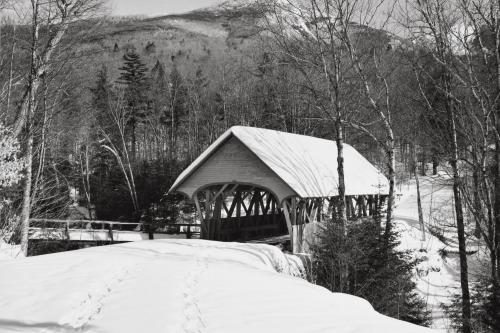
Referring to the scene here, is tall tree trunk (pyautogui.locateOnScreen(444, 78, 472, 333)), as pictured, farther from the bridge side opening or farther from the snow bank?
the snow bank

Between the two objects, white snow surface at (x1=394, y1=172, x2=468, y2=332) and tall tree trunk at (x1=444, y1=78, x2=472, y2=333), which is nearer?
tall tree trunk at (x1=444, y1=78, x2=472, y2=333)

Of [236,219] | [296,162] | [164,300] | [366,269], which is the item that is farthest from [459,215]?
[236,219]

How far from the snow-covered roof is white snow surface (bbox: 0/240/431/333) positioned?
6590mm

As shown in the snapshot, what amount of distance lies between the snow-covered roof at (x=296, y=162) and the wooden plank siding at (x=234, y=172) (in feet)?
0.79

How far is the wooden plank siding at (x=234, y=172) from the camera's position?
578 inches

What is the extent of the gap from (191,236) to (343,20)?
11.5 metres

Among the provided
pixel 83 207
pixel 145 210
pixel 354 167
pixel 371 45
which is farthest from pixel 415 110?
pixel 83 207

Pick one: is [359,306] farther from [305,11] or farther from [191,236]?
[191,236]

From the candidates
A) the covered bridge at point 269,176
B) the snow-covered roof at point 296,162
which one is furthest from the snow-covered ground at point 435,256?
the covered bridge at point 269,176

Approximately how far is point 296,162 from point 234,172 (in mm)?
2153

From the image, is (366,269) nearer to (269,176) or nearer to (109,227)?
(269,176)

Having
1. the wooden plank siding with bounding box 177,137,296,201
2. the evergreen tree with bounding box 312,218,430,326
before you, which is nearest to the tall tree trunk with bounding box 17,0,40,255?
the wooden plank siding with bounding box 177,137,296,201

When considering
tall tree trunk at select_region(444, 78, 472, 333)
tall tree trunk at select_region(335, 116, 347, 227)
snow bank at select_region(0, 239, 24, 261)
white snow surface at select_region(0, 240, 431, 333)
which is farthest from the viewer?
tall tree trunk at select_region(335, 116, 347, 227)

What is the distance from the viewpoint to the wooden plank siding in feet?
48.2
